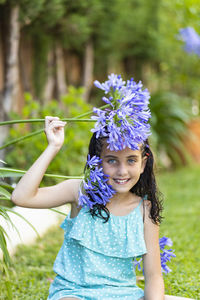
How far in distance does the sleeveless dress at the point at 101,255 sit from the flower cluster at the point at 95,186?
12 centimetres

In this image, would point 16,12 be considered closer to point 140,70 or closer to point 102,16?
point 102,16

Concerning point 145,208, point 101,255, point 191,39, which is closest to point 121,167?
point 145,208

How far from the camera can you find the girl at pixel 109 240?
186 centimetres

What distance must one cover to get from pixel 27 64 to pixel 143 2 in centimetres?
329

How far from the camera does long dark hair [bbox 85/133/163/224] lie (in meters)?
1.92

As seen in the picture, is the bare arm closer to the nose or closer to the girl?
the girl

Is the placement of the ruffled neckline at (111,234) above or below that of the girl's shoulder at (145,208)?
below

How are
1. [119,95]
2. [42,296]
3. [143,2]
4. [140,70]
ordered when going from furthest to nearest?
[140,70] → [143,2] → [42,296] → [119,95]

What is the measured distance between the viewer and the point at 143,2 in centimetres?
862

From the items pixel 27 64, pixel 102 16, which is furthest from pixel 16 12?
pixel 102 16

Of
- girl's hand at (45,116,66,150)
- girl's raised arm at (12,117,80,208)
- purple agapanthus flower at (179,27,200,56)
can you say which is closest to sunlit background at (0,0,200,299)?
purple agapanthus flower at (179,27,200,56)

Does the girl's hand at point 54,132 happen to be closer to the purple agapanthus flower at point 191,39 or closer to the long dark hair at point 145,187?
the long dark hair at point 145,187

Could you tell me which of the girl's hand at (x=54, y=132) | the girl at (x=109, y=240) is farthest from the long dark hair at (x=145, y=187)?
the girl's hand at (x=54, y=132)

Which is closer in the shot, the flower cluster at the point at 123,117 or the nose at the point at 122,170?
the flower cluster at the point at 123,117
